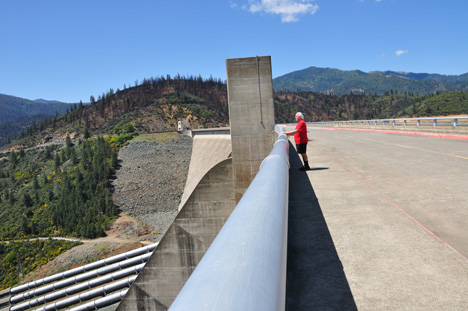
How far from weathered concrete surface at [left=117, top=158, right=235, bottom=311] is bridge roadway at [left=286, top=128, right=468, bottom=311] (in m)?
8.80

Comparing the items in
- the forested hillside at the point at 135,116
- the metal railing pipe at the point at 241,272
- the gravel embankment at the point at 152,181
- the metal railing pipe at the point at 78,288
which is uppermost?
the forested hillside at the point at 135,116

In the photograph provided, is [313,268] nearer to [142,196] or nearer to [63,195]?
[142,196]

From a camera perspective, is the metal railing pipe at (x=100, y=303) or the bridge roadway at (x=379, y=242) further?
the metal railing pipe at (x=100, y=303)

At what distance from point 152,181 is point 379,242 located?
78813 mm

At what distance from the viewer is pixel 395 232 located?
499cm

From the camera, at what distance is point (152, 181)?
80375 mm

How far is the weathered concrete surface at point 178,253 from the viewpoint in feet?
54.0

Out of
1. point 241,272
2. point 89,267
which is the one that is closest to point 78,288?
point 89,267

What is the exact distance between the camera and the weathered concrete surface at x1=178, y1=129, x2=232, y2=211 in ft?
133

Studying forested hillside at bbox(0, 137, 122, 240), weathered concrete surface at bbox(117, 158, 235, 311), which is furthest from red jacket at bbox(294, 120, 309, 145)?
forested hillside at bbox(0, 137, 122, 240)

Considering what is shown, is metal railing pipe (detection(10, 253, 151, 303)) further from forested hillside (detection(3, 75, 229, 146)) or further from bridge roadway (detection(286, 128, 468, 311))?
forested hillside (detection(3, 75, 229, 146))

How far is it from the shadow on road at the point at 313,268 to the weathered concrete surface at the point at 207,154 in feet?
99.4

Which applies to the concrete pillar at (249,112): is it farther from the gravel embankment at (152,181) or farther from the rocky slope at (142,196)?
the gravel embankment at (152,181)

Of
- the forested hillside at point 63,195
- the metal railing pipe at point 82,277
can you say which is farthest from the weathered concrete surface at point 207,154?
the forested hillside at point 63,195
